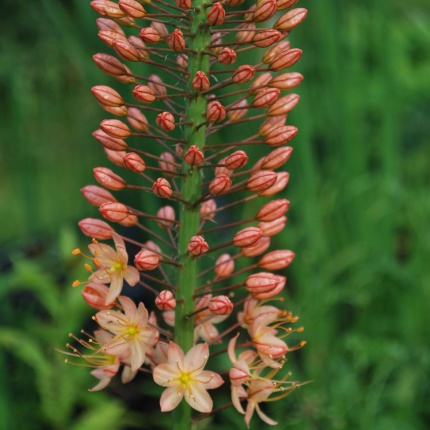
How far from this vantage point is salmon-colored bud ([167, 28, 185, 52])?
62.7 inches

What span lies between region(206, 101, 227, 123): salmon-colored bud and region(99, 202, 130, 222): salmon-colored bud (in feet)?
Result: 0.82

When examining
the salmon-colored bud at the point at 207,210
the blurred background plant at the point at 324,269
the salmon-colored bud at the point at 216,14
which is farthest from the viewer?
the blurred background plant at the point at 324,269

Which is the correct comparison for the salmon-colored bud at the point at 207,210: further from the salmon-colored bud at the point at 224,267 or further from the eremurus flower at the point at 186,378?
the eremurus flower at the point at 186,378

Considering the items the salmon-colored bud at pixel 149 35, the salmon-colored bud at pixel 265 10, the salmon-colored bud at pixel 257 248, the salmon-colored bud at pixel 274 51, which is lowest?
the salmon-colored bud at pixel 257 248

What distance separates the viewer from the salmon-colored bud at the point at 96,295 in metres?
1.69

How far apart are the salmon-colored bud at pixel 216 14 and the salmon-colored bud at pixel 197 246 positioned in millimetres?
423

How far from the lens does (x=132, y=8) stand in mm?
1693

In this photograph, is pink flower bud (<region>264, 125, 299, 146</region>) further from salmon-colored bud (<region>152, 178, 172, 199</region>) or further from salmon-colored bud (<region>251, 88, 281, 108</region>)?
salmon-colored bud (<region>152, 178, 172, 199</region>)

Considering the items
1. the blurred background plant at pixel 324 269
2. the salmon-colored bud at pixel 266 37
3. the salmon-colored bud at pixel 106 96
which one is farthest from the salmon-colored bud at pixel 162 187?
the blurred background plant at pixel 324 269

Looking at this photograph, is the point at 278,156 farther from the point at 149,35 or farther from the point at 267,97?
the point at 149,35

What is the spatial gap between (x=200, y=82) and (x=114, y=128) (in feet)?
0.69

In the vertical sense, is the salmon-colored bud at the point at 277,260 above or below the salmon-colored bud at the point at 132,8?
below

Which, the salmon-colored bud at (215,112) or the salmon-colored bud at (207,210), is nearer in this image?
the salmon-colored bud at (215,112)

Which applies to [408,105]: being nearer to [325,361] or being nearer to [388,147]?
[388,147]
